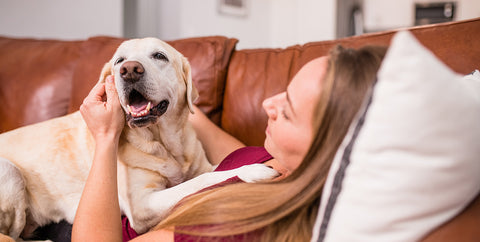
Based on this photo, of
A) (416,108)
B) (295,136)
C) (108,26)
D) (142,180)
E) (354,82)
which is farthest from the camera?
(108,26)

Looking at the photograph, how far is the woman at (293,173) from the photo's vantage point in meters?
0.71

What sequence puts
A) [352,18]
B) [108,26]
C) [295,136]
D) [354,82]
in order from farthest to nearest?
1. [352,18]
2. [108,26]
3. [295,136]
4. [354,82]

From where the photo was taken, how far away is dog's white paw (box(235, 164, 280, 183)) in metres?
1.08

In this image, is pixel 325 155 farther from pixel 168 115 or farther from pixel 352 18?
pixel 352 18

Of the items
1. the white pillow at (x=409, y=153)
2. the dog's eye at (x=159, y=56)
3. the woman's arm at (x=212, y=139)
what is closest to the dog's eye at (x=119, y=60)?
the dog's eye at (x=159, y=56)

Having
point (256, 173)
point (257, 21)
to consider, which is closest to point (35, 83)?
point (256, 173)

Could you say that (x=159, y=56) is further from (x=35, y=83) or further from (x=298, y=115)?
(x=35, y=83)

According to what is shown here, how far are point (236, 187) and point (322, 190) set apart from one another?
8.6 inches

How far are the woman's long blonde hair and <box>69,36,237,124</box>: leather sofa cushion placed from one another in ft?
3.31

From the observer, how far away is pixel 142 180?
1.32m

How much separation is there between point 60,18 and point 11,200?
2.38 m

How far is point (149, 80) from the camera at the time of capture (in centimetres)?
127

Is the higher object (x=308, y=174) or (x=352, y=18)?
(x=352, y=18)

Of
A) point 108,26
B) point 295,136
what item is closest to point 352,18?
point 108,26
